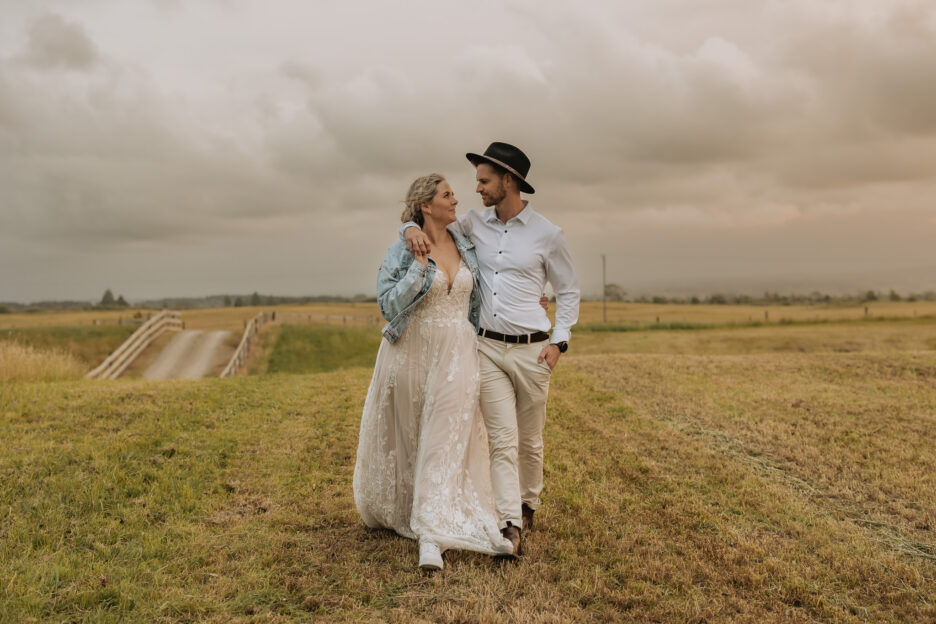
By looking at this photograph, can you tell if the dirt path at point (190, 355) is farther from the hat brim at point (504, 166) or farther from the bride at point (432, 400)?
the hat brim at point (504, 166)

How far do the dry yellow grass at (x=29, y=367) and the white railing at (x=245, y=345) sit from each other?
7850 mm

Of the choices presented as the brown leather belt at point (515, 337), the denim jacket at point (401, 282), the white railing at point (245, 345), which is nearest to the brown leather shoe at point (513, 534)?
the brown leather belt at point (515, 337)

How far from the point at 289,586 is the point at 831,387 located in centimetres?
1209

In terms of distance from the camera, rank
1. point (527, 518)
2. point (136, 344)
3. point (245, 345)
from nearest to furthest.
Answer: point (527, 518), point (136, 344), point (245, 345)

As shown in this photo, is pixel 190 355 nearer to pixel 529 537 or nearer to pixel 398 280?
pixel 529 537

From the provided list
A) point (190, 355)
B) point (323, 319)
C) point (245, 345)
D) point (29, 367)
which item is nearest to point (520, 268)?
point (29, 367)

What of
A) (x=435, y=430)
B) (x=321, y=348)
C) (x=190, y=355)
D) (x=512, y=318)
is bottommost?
(x=190, y=355)

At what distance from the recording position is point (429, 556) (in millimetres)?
4629

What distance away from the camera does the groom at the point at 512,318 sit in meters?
5.04

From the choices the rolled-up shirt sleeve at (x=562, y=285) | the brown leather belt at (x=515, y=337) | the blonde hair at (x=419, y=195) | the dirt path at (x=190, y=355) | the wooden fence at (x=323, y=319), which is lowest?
the dirt path at (x=190, y=355)

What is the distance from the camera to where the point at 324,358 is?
2902 cm

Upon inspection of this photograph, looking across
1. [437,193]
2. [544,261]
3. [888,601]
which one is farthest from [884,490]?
[437,193]

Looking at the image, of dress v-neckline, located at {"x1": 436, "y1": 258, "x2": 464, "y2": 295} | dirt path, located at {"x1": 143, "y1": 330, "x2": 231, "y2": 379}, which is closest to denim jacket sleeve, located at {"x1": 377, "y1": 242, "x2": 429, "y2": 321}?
dress v-neckline, located at {"x1": 436, "y1": 258, "x2": 464, "y2": 295}

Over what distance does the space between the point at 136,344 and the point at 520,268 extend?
94.5 ft
